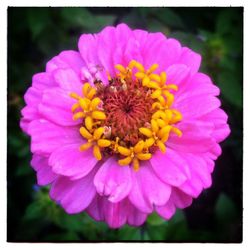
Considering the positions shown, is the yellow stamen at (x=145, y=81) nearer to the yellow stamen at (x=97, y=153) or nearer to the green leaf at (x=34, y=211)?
the yellow stamen at (x=97, y=153)

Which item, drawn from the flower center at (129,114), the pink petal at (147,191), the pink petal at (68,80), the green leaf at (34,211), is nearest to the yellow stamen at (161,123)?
the flower center at (129,114)

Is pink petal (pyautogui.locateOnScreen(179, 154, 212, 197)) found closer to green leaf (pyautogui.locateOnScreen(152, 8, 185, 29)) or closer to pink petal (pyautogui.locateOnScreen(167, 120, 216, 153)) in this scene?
pink petal (pyautogui.locateOnScreen(167, 120, 216, 153))

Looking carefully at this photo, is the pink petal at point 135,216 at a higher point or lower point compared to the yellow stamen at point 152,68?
lower

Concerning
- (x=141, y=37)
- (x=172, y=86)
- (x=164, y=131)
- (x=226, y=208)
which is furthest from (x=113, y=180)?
(x=226, y=208)

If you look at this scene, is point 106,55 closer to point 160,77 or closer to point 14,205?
point 160,77

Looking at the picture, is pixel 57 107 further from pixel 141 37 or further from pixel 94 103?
pixel 141 37

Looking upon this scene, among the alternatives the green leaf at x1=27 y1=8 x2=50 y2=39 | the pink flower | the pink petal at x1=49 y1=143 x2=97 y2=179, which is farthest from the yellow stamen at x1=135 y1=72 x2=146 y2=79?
the green leaf at x1=27 y1=8 x2=50 y2=39
